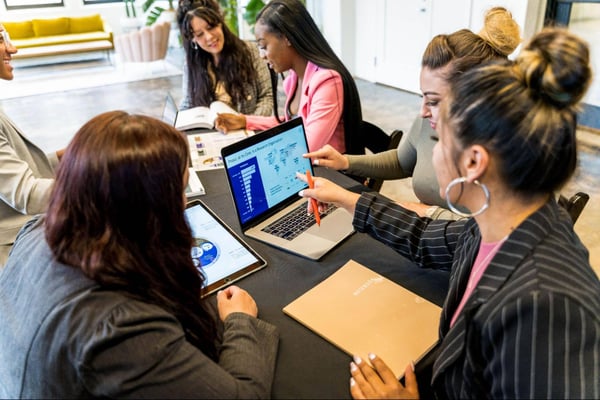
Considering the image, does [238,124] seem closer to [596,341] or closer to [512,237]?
[512,237]

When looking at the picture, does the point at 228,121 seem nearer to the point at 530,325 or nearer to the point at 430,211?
the point at 430,211

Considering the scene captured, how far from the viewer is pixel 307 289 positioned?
111 centimetres

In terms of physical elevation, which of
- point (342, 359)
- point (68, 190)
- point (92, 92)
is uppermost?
point (68, 190)

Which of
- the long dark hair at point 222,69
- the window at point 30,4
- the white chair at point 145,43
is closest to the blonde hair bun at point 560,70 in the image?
the long dark hair at point 222,69

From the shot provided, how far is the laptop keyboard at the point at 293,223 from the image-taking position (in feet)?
4.37

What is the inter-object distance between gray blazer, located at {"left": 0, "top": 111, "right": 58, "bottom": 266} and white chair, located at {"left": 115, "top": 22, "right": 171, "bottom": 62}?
18.8 feet

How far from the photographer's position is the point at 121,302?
723mm

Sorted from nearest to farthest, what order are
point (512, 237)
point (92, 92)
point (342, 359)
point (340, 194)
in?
point (512, 237) < point (342, 359) < point (340, 194) < point (92, 92)

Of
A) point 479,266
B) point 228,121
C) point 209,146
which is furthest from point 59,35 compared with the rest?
point 479,266

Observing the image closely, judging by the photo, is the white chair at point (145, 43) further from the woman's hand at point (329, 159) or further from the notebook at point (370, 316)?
the notebook at point (370, 316)

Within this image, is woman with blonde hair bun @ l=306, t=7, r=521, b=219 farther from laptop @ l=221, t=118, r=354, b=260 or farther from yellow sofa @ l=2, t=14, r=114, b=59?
yellow sofa @ l=2, t=14, r=114, b=59

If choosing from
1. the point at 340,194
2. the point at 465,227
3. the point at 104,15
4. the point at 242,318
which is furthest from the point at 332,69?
the point at 104,15

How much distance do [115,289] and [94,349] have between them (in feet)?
0.31

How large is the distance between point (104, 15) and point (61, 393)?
9.78 meters
